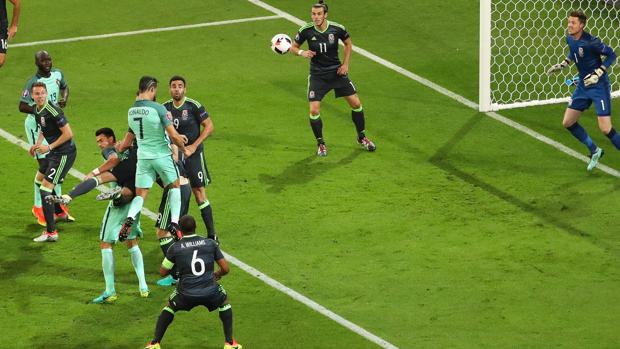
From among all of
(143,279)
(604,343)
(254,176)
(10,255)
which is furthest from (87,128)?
(604,343)

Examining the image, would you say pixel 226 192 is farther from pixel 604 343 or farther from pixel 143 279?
pixel 604 343

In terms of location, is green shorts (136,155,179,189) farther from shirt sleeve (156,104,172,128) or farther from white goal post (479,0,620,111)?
white goal post (479,0,620,111)

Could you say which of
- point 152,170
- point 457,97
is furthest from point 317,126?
point 152,170

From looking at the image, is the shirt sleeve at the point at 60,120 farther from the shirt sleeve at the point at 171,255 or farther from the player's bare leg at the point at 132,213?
the shirt sleeve at the point at 171,255

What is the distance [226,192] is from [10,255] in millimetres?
3532

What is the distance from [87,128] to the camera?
2148 centimetres

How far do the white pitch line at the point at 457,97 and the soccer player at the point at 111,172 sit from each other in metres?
7.87

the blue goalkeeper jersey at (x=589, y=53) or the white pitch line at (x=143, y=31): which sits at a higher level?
the blue goalkeeper jersey at (x=589, y=53)

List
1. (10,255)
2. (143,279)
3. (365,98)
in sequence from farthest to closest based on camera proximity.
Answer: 1. (365,98)
2. (10,255)
3. (143,279)

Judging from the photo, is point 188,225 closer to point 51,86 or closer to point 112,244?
point 112,244

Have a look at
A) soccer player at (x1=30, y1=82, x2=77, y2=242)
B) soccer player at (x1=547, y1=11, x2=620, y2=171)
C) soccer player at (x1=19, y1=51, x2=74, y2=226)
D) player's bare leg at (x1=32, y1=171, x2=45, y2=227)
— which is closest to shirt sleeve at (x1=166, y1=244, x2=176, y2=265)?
soccer player at (x1=30, y1=82, x2=77, y2=242)

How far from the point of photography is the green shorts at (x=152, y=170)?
1606cm

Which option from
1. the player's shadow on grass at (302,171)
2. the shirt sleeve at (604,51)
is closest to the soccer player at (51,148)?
the player's shadow on grass at (302,171)

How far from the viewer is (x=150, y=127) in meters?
16.0
